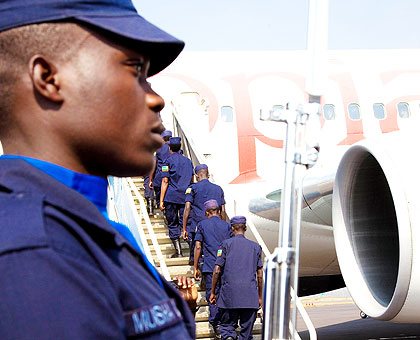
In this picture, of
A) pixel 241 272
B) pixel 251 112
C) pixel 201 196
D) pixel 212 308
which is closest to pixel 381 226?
pixel 241 272

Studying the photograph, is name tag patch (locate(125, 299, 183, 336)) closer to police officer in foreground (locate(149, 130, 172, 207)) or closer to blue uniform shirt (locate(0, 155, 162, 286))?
blue uniform shirt (locate(0, 155, 162, 286))

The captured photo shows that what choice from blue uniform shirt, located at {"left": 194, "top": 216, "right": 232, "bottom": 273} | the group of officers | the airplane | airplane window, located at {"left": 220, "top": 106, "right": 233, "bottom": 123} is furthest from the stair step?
airplane window, located at {"left": 220, "top": 106, "right": 233, "bottom": 123}

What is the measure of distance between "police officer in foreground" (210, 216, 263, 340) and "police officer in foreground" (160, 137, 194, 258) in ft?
5.23

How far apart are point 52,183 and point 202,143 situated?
968 centimetres

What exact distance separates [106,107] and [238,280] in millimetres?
5629

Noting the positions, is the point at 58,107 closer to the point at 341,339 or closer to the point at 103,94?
the point at 103,94

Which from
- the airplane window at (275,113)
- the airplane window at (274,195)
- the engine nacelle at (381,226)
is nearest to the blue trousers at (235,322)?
the engine nacelle at (381,226)

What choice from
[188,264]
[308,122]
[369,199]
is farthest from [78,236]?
[188,264]

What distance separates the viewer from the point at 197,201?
776cm

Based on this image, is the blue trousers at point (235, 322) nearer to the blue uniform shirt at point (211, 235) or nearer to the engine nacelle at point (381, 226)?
the blue uniform shirt at point (211, 235)

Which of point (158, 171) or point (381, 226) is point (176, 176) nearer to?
point (158, 171)

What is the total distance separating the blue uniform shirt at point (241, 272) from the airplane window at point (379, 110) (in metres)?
5.52

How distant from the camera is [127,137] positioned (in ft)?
3.58

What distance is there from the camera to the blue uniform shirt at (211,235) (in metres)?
7.13
